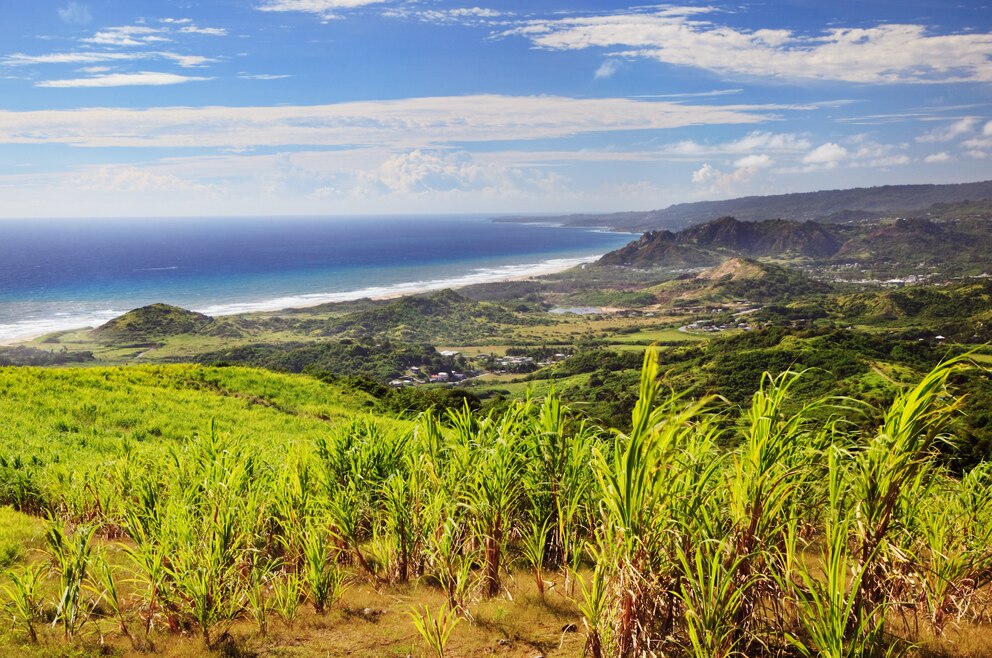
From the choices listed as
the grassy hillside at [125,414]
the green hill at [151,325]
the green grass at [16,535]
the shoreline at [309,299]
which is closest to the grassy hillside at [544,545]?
the green grass at [16,535]

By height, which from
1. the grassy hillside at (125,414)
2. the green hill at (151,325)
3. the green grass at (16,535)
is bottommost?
the green hill at (151,325)

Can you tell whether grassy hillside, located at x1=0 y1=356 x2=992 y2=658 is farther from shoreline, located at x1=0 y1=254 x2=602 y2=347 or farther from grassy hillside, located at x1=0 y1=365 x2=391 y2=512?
shoreline, located at x1=0 y1=254 x2=602 y2=347

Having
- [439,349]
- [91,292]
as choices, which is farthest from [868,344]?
[91,292]

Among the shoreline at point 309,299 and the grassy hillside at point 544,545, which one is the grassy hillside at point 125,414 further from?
the shoreline at point 309,299

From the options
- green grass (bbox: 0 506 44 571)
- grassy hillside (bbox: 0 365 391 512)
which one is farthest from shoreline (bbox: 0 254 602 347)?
green grass (bbox: 0 506 44 571)

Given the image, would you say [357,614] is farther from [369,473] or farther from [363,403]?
[363,403]

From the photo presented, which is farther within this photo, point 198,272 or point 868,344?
point 198,272

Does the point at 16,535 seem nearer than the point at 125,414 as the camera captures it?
Yes

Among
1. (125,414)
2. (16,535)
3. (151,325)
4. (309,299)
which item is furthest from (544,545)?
(309,299)

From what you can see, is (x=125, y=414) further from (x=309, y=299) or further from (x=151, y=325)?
(x=309, y=299)

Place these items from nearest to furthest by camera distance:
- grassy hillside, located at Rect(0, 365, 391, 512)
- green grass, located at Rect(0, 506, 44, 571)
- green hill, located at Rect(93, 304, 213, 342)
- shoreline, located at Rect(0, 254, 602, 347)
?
green grass, located at Rect(0, 506, 44, 571)
grassy hillside, located at Rect(0, 365, 391, 512)
shoreline, located at Rect(0, 254, 602, 347)
green hill, located at Rect(93, 304, 213, 342)

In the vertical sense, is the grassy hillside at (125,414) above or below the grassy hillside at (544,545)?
below
